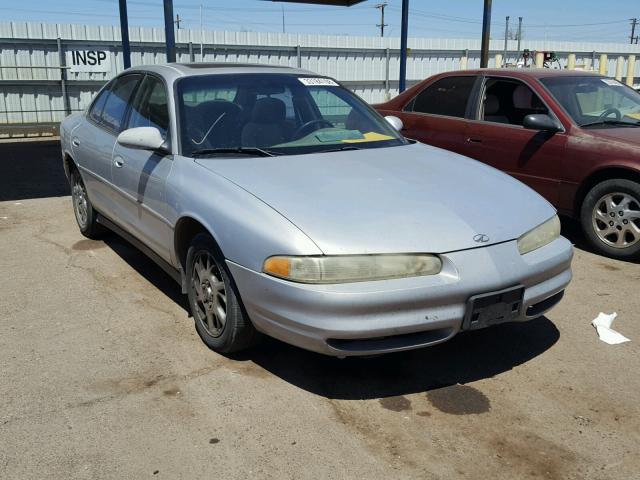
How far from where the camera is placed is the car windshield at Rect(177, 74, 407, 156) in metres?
4.05

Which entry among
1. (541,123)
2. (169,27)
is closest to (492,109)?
(541,123)

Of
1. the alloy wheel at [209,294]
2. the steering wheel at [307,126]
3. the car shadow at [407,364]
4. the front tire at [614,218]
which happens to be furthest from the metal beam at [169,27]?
the car shadow at [407,364]

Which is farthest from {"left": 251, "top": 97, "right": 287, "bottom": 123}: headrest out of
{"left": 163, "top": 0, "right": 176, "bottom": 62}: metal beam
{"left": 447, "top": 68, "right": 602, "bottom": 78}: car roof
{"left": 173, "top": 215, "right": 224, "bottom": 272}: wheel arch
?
{"left": 163, "top": 0, "right": 176, "bottom": 62}: metal beam

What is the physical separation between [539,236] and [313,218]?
1.26 meters

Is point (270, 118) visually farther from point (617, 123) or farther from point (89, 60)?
point (89, 60)

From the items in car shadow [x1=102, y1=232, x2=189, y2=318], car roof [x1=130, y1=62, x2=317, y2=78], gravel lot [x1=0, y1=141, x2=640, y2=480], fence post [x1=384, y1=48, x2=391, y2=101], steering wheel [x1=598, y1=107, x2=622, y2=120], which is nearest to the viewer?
gravel lot [x1=0, y1=141, x2=640, y2=480]

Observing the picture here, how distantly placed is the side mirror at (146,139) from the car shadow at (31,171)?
4775mm

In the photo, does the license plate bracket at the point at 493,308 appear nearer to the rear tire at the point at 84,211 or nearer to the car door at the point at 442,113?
the car door at the point at 442,113

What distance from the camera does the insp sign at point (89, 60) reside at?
49.0 feet

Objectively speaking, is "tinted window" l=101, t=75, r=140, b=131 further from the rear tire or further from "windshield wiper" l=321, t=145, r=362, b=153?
"windshield wiper" l=321, t=145, r=362, b=153

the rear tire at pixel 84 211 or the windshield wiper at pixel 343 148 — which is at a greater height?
the windshield wiper at pixel 343 148

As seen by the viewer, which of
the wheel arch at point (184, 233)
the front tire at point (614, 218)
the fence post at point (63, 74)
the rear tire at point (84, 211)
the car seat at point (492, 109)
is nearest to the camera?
the wheel arch at point (184, 233)

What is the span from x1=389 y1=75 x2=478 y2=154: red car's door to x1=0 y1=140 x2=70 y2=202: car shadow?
4549mm

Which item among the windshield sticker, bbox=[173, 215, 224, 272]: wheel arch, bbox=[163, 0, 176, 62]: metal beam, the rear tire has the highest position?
bbox=[163, 0, 176, 62]: metal beam
